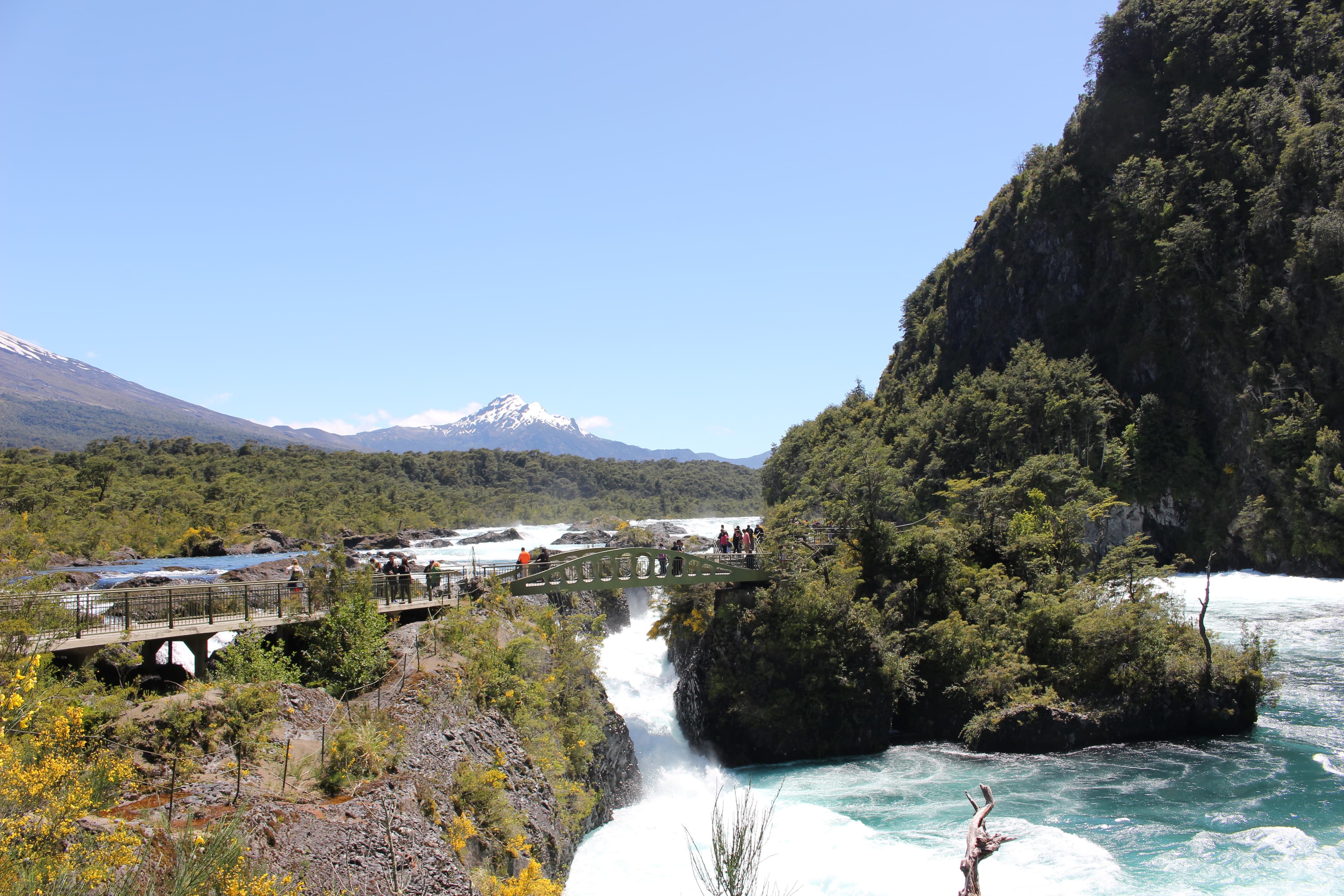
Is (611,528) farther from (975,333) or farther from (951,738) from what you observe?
(951,738)

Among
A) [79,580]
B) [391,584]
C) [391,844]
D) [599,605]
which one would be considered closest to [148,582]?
[79,580]

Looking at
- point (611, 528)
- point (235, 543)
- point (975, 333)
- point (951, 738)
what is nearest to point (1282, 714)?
point (951, 738)

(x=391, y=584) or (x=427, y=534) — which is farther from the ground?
(x=391, y=584)

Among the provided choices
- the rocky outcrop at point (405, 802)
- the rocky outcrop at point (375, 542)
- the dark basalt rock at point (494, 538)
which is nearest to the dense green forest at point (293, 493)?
the rocky outcrop at point (375, 542)

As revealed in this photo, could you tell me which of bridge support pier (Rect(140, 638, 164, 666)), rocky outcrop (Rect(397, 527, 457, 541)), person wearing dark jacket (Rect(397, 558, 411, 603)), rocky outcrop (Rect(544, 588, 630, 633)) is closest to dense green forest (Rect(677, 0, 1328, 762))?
rocky outcrop (Rect(544, 588, 630, 633))

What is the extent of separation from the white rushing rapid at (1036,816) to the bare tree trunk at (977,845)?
934 cm

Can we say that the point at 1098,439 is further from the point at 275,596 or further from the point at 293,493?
the point at 293,493

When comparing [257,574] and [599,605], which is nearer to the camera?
[599,605]

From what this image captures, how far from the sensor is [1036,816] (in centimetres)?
2105

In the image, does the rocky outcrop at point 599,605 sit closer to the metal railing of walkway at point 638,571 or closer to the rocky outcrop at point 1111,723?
the metal railing of walkway at point 638,571

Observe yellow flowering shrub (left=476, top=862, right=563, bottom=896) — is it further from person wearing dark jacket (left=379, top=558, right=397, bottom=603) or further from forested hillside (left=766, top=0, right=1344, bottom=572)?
forested hillside (left=766, top=0, right=1344, bottom=572)

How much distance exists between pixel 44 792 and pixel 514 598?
18089mm

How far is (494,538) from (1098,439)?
7659 cm

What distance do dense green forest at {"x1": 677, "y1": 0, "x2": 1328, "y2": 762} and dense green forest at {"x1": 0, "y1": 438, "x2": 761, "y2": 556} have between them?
84.8 ft
